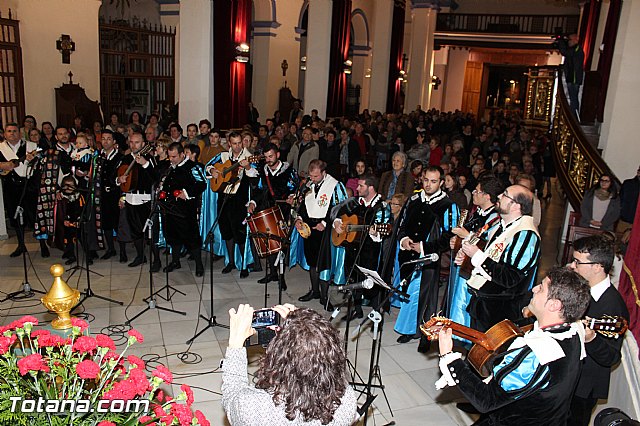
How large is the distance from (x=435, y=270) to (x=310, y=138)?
5305 mm

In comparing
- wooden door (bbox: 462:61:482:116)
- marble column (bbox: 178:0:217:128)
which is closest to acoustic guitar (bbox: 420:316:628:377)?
marble column (bbox: 178:0:217:128)

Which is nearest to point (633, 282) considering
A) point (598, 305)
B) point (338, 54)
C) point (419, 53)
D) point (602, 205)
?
point (598, 305)

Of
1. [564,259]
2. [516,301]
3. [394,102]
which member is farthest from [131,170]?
[394,102]

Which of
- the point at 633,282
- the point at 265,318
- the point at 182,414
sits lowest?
the point at 633,282

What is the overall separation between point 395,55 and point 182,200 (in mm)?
16228

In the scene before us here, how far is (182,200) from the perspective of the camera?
7.19 meters

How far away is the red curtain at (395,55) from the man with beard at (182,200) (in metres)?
14.8

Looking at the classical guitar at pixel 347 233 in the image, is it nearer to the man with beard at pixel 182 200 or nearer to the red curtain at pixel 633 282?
the man with beard at pixel 182 200

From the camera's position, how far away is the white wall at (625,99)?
27.1 feet

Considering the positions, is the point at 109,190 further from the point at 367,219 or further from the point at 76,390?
the point at 76,390

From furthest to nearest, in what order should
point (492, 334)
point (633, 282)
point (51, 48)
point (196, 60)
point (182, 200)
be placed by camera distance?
point (51, 48) < point (196, 60) < point (182, 200) < point (633, 282) < point (492, 334)

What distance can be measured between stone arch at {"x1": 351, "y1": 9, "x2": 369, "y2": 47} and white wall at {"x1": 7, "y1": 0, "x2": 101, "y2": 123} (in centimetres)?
1232

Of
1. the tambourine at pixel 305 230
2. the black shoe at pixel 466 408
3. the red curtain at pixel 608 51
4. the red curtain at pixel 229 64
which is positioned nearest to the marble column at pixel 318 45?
the red curtain at pixel 229 64

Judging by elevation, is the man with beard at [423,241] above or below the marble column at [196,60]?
below
